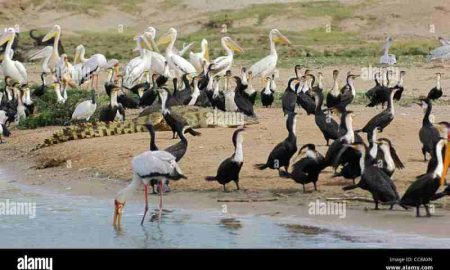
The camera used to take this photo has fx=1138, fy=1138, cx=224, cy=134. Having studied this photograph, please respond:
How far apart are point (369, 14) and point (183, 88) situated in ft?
68.9

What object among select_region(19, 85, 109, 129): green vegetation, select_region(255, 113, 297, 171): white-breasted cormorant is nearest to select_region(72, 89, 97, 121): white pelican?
select_region(19, 85, 109, 129): green vegetation

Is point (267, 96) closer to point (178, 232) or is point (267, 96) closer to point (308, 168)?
point (308, 168)

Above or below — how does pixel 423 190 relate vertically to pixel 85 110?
below

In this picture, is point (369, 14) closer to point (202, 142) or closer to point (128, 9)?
point (128, 9)

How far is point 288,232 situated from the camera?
1200 cm

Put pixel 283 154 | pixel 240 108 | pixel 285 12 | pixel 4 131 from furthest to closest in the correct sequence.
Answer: pixel 285 12 → pixel 4 131 → pixel 240 108 → pixel 283 154

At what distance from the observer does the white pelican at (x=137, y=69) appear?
24312 mm

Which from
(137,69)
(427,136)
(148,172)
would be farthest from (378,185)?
(137,69)

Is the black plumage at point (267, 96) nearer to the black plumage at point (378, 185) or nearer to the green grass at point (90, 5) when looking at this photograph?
the black plumage at point (378, 185)

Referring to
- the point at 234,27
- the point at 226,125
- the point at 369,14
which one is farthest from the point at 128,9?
the point at 226,125

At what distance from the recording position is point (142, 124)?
18.6 m

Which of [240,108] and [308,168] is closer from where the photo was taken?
[308,168]

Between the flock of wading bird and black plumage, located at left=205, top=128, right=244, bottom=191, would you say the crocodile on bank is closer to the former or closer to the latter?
the flock of wading bird

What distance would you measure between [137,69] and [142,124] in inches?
243
